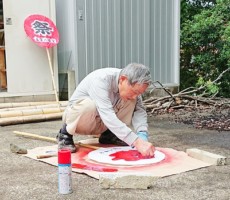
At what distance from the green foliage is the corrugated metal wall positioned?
87cm

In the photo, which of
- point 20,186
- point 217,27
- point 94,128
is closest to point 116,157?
point 94,128

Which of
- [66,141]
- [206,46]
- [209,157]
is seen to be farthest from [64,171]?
[206,46]

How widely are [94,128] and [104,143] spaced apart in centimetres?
31

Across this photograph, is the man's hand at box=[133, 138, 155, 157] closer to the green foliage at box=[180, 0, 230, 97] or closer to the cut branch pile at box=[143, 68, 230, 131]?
the cut branch pile at box=[143, 68, 230, 131]

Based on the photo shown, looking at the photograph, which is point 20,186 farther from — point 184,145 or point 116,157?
point 184,145

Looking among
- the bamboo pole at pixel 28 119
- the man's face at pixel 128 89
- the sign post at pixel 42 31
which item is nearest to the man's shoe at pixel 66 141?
the man's face at pixel 128 89

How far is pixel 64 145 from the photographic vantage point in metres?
2.91

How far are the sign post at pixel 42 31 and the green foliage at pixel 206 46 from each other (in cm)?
271

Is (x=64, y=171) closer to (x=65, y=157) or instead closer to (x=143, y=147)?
(x=65, y=157)

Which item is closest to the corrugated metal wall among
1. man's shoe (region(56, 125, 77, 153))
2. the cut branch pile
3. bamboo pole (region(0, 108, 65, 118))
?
the cut branch pile

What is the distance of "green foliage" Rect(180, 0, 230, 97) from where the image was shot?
7113 mm

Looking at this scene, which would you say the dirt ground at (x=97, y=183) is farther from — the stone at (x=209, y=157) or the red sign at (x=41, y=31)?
the red sign at (x=41, y=31)

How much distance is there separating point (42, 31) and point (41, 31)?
16 mm

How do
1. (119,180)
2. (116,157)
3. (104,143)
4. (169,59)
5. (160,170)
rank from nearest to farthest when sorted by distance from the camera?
(119,180) < (160,170) < (116,157) < (104,143) < (169,59)
